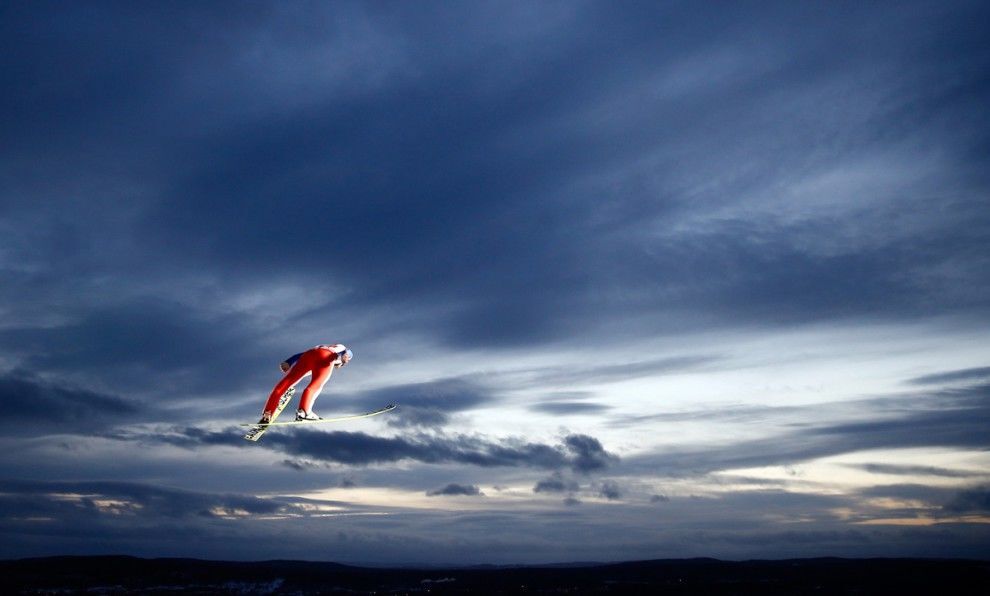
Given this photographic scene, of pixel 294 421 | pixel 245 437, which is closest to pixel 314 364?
pixel 294 421

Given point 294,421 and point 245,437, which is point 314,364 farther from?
point 245,437

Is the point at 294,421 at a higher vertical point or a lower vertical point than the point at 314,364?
lower

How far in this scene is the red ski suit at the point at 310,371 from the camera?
28.5 m

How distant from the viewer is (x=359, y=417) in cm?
3200

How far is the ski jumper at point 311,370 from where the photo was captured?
93.4 ft

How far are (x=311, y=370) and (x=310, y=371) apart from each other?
6.1 inches

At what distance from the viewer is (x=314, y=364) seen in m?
28.6

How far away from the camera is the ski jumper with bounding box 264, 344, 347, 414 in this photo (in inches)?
1121

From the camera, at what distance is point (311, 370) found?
28844 mm

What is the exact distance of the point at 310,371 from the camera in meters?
29.0

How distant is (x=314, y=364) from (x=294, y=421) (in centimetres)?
264

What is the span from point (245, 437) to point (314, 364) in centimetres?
555

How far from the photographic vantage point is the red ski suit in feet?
93.4

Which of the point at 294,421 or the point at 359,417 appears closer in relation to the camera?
the point at 294,421
